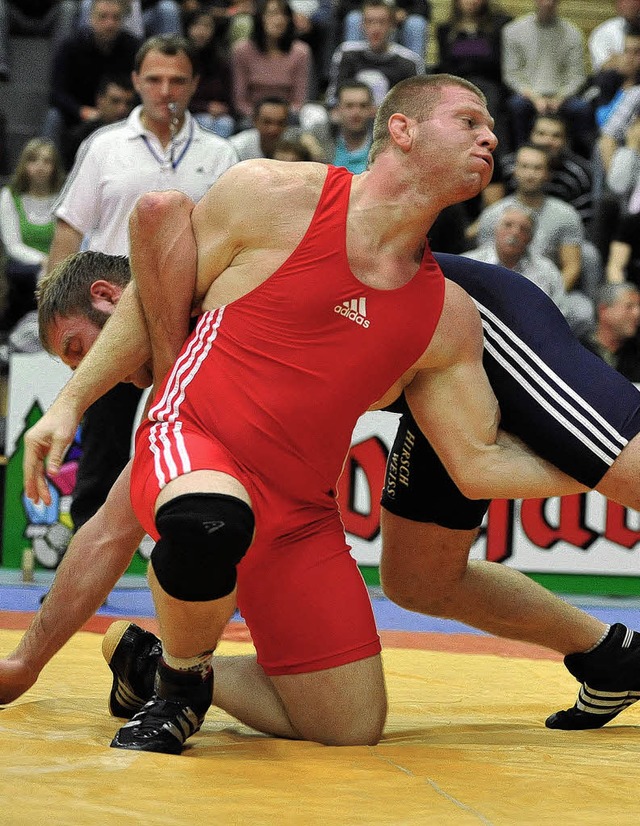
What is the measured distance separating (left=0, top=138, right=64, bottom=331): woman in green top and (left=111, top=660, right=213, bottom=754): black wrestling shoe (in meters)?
5.22

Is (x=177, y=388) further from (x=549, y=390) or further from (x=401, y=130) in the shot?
(x=549, y=390)

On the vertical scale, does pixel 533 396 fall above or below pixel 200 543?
above

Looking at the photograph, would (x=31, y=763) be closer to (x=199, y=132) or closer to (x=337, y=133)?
(x=199, y=132)

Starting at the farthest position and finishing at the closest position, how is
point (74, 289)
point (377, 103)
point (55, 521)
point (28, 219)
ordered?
point (377, 103), point (28, 219), point (55, 521), point (74, 289)

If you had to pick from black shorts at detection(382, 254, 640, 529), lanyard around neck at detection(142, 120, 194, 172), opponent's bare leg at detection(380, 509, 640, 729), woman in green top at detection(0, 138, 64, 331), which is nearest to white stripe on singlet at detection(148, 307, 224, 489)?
black shorts at detection(382, 254, 640, 529)

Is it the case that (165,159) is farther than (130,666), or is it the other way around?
(165,159)

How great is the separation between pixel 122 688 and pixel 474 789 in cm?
97

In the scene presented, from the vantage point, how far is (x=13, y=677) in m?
2.93

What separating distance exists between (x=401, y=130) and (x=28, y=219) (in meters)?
5.18

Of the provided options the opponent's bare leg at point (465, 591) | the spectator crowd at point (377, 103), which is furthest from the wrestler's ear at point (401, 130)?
the spectator crowd at point (377, 103)

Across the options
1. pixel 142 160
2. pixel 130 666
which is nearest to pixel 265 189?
pixel 130 666

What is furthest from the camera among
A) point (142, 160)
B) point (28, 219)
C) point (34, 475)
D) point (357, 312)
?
point (28, 219)

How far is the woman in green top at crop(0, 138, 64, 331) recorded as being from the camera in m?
7.52

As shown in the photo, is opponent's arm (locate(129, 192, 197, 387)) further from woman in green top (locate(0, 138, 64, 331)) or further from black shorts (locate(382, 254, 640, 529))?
woman in green top (locate(0, 138, 64, 331))
